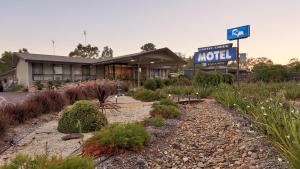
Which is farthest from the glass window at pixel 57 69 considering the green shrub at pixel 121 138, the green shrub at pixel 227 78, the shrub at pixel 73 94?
the green shrub at pixel 121 138

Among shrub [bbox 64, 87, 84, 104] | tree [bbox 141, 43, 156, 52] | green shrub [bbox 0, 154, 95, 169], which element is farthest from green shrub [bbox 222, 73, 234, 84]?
tree [bbox 141, 43, 156, 52]

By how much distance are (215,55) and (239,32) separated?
357cm

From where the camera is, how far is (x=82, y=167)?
269cm

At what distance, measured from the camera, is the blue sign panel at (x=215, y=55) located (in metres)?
17.9

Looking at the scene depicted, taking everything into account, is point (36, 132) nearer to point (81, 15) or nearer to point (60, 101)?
point (60, 101)

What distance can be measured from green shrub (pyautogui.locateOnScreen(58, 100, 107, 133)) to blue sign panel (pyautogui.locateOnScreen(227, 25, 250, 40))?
12729 millimetres

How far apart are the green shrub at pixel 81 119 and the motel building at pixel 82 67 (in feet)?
57.0

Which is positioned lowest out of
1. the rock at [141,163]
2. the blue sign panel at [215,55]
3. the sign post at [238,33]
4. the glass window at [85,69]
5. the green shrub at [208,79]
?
the rock at [141,163]

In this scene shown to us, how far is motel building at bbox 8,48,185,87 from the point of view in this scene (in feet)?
75.8

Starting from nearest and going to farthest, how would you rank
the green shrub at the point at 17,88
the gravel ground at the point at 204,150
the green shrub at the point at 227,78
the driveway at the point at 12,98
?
the gravel ground at the point at 204,150, the driveway at the point at 12,98, the green shrub at the point at 227,78, the green shrub at the point at 17,88

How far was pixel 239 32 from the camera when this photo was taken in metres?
15.8

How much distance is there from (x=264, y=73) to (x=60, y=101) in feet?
66.3

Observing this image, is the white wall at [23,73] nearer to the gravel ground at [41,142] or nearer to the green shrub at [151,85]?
the green shrub at [151,85]

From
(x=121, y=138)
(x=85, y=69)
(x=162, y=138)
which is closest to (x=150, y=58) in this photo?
(x=85, y=69)
